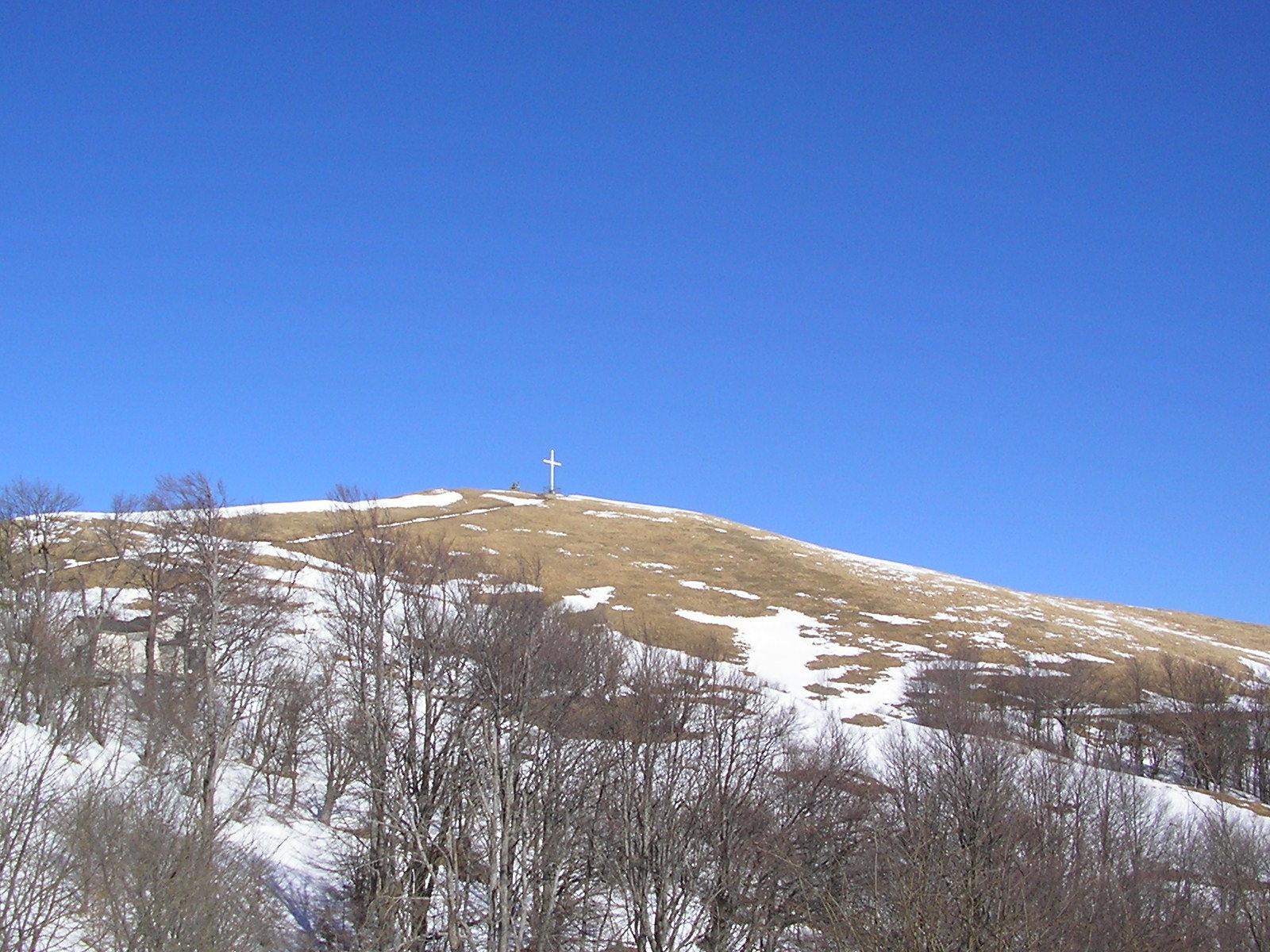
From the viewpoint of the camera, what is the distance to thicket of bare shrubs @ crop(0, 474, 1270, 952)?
21.4 m

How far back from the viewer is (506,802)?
29.0m

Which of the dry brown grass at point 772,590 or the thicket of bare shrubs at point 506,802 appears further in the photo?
the dry brown grass at point 772,590

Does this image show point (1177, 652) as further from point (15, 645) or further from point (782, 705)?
point (15, 645)

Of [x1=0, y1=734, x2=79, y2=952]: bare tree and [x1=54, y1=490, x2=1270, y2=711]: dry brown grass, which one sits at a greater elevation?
[x1=54, y1=490, x2=1270, y2=711]: dry brown grass

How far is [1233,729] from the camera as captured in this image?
59.6 m

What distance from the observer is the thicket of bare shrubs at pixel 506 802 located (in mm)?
21359

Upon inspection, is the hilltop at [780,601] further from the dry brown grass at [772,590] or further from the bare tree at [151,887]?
the bare tree at [151,887]

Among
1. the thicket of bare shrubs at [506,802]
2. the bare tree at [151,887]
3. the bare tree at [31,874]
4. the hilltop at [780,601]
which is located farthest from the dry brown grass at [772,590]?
the bare tree at [31,874]

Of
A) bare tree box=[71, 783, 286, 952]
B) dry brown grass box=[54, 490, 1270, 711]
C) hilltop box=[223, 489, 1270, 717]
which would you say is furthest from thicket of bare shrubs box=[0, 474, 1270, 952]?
dry brown grass box=[54, 490, 1270, 711]

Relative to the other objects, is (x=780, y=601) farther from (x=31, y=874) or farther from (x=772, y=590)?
(x=31, y=874)

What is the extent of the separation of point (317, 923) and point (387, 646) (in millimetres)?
17404

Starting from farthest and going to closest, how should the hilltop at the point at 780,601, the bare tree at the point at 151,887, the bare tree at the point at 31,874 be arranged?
the hilltop at the point at 780,601 → the bare tree at the point at 151,887 → the bare tree at the point at 31,874

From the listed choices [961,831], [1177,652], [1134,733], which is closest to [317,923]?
[961,831]

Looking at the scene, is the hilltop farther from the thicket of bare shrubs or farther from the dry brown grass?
the thicket of bare shrubs
